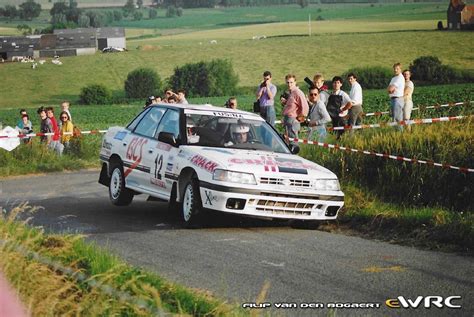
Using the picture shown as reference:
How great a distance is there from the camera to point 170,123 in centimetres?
1767

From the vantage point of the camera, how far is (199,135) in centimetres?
1719

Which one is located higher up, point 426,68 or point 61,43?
point 426,68

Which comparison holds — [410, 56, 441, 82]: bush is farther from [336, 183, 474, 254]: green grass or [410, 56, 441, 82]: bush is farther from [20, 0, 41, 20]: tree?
[20, 0, 41, 20]: tree

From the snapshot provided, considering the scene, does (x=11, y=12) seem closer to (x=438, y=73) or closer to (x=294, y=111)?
(x=438, y=73)

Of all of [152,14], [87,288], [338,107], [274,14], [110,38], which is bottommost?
[274,14]

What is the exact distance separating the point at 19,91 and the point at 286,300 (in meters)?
91.6

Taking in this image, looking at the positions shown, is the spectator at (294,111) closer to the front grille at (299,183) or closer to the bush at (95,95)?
the front grille at (299,183)

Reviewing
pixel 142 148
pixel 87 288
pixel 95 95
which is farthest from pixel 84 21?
pixel 87 288

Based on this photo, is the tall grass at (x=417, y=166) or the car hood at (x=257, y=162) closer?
the car hood at (x=257, y=162)

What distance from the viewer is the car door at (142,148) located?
1769 cm

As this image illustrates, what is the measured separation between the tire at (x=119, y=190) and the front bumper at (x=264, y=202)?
2.96 meters

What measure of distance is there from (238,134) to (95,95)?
77.6m

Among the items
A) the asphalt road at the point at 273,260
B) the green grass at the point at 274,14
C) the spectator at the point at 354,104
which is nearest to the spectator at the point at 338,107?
the spectator at the point at 354,104

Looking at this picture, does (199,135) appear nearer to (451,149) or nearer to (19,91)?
(451,149)
